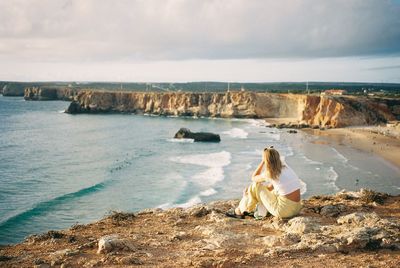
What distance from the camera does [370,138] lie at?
52.0 meters

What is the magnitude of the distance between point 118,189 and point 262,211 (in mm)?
16841

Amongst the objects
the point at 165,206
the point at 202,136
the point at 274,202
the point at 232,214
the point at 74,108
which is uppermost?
the point at 274,202

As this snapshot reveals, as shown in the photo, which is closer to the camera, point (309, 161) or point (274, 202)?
point (274, 202)

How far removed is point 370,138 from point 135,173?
3283cm

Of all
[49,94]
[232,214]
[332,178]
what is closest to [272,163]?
[232,214]

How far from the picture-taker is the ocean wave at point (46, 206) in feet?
58.5

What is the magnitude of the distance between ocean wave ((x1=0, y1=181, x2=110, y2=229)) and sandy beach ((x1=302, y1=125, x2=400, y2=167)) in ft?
74.5

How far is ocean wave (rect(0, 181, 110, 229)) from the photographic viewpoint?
17.8m

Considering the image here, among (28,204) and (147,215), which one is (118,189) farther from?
(147,215)

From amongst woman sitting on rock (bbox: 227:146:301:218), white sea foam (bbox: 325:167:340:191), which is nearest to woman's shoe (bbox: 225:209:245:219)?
woman sitting on rock (bbox: 227:146:301:218)

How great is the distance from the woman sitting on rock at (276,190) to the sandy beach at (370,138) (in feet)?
92.8

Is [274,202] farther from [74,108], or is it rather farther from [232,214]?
[74,108]

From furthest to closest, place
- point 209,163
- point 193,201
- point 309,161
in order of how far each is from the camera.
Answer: point 309,161
point 209,163
point 193,201

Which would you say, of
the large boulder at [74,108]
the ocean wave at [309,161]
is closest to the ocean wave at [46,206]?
the ocean wave at [309,161]
